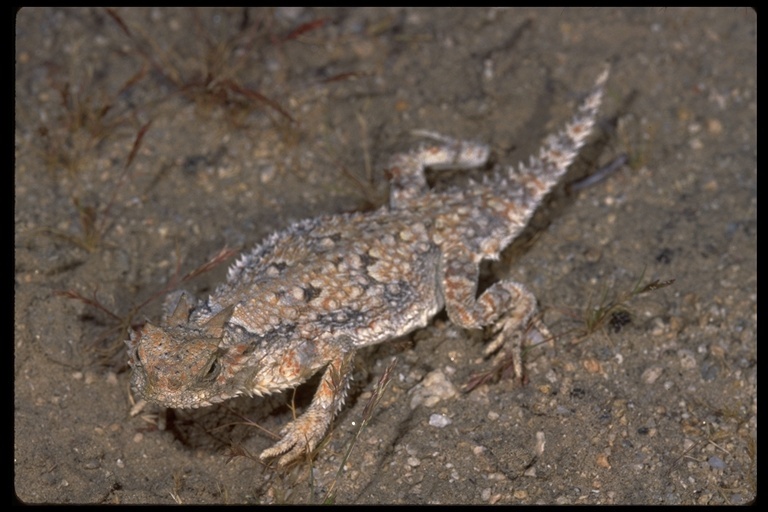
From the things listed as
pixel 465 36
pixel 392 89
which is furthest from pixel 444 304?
pixel 465 36

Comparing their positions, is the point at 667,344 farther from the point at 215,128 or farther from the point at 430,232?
the point at 215,128

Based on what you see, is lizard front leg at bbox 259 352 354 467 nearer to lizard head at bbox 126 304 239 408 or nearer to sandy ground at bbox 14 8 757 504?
sandy ground at bbox 14 8 757 504

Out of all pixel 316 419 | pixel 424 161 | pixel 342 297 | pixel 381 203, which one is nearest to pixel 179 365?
pixel 316 419

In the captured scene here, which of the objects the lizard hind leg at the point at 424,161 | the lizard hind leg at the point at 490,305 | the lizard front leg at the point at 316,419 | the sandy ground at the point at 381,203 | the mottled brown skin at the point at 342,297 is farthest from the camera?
the lizard hind leg at the point at 424,161

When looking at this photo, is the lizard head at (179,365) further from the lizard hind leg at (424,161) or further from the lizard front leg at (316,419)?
the lizard hind leg at (424,161)

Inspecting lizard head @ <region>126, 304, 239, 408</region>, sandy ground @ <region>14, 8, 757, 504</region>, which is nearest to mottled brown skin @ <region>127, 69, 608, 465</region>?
lizard head @ <region>126, 304, 239, 408</region>

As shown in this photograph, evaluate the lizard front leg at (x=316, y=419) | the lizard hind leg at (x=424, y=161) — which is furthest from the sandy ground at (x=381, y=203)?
the lizard hind leg at (x=424, y=161)

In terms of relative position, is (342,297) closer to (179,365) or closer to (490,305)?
(490,305)
